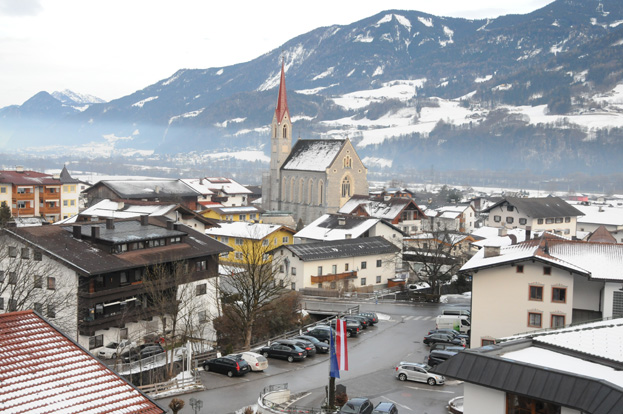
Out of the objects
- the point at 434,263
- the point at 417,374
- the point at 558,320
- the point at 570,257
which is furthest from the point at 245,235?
the point at 558,320

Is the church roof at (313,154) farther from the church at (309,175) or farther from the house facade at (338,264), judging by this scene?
the house facade at (338,264)

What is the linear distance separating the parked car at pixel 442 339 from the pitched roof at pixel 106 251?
15338 mm

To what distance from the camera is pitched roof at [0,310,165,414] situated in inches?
520

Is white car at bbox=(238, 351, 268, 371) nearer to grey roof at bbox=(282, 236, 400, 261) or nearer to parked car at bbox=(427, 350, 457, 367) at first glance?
parked car at bbox=(427, 350, 457, 367)

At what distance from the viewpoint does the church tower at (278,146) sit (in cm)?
12812

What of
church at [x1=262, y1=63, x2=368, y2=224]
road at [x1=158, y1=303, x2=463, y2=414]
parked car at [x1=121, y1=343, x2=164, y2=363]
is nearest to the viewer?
road at [x1=158, y1=303, x2=463, y2=414]

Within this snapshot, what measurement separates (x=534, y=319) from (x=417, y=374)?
7.64 meters

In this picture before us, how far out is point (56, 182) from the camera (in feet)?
301

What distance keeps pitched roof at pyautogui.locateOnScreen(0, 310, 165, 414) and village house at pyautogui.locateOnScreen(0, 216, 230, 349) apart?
64.4ft

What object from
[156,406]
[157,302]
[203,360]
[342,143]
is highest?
[342,143]

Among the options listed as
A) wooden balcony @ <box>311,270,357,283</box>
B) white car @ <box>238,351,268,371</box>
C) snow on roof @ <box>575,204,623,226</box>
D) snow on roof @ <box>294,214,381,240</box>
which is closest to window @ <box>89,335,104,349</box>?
white car @ <box>238,351,268,371</box>

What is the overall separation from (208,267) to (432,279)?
20584 mm

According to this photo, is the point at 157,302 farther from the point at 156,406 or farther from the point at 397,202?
the point at 397,202

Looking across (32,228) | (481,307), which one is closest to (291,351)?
(481,307)
